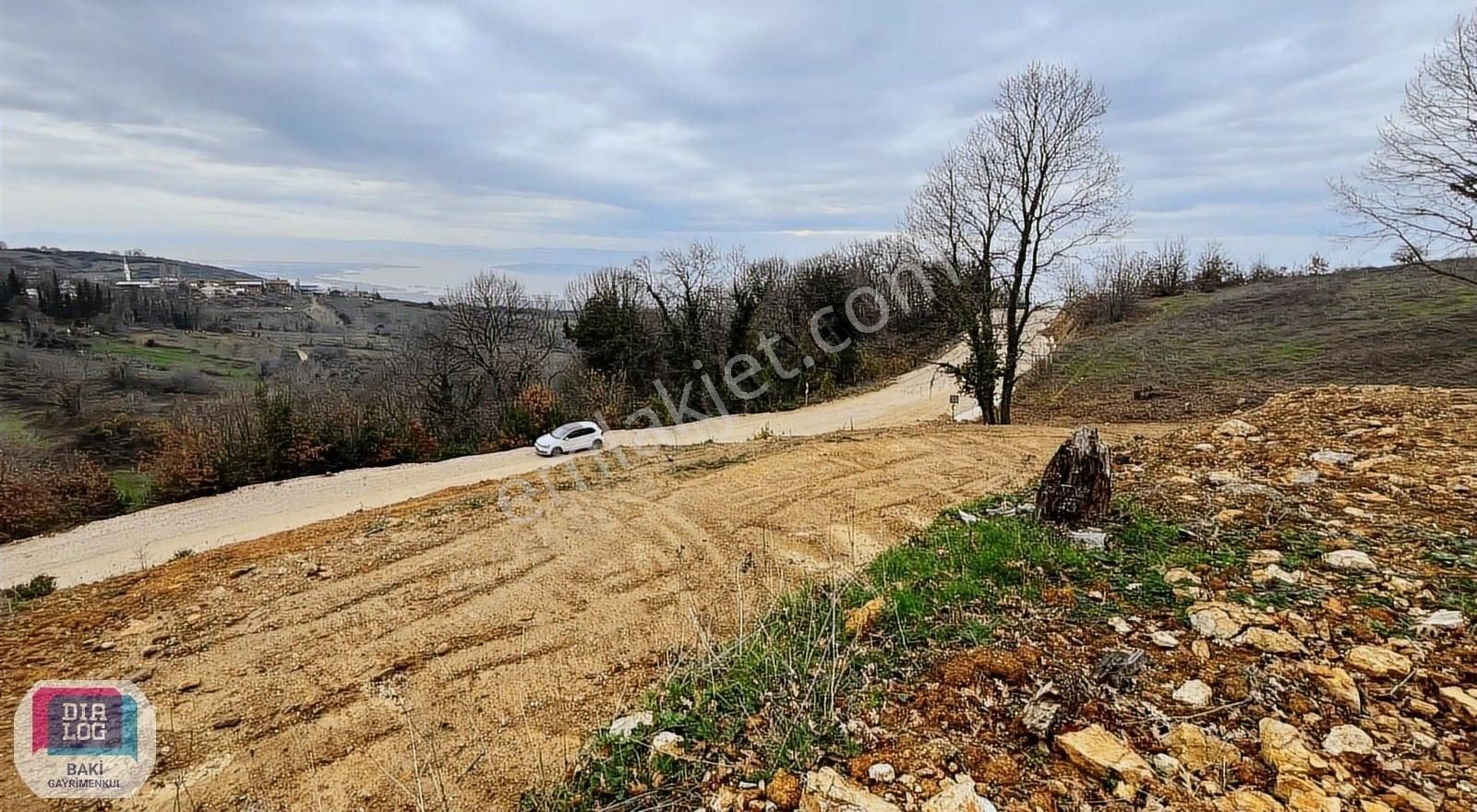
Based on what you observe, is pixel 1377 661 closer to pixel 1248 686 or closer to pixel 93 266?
pixel 1248 686

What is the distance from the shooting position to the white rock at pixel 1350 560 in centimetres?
343

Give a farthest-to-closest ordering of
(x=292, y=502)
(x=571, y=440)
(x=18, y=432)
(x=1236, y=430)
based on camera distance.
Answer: (x=18, y=432) → (x=571, y=440) → (x=292, y=502) → (x=1236, y=430)

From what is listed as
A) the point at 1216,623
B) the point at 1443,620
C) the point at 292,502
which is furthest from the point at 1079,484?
the point at 292,502

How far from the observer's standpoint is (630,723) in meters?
3.07

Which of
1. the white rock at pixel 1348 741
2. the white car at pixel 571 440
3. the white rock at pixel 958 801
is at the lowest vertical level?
the white car at pixel 571 440

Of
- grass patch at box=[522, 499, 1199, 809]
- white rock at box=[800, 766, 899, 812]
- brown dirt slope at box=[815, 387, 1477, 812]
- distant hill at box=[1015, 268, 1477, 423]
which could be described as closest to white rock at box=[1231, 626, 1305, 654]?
brown dirt slope at box=[815, 387, 1477, 812]

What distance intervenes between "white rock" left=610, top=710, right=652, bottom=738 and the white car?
1477 centimetres

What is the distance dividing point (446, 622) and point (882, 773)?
426 centimetres

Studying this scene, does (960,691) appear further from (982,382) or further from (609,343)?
(609,343)

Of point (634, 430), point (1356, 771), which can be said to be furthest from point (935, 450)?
point (634, 430)

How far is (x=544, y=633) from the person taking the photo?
4.97 metres

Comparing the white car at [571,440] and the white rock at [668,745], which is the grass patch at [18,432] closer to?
the white car at [571,440]

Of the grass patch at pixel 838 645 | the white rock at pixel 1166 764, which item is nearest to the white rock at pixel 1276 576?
the grass patch at pixel 838 645

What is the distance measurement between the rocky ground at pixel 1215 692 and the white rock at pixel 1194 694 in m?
0.01
